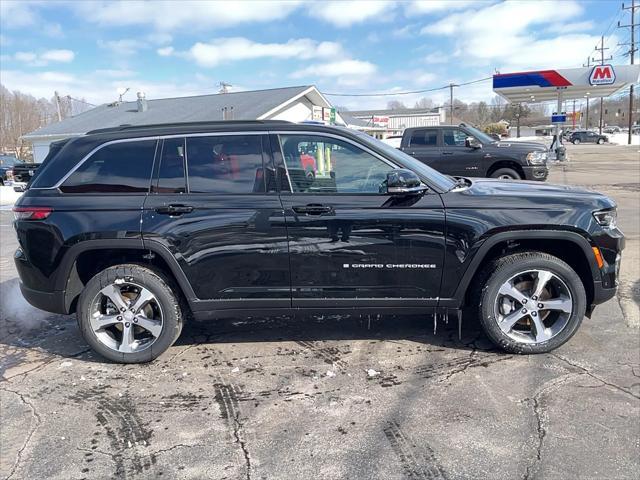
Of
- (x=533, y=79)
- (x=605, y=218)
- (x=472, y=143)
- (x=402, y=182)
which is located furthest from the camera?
(x=533, y=79)

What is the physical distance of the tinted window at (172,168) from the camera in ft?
12.9

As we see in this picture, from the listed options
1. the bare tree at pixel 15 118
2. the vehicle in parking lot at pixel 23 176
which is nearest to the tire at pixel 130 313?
the vehicle in parking lot at pixel 23 176

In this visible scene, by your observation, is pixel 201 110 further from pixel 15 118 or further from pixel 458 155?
pixel 15 118

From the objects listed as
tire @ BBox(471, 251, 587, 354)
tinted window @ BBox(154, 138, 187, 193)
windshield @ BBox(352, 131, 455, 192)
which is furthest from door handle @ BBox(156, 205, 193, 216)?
tire @ BBox(471, 251, 587, 354)

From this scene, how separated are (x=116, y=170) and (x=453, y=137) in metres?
9.98

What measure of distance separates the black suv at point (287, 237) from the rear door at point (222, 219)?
0.01 m

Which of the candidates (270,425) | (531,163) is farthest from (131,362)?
(531,163)

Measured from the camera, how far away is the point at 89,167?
13.1 ft

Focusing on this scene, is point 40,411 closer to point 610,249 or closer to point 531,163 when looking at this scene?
point 610,249

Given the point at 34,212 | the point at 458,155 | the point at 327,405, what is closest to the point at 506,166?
the point at 458,155

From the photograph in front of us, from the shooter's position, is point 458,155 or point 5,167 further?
point 5,167

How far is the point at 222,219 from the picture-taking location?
3.83 meters

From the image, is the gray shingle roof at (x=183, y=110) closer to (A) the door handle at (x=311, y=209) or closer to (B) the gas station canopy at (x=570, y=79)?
(B) the gas station canopy at (x=570, y=79)

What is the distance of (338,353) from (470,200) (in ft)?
5.24
